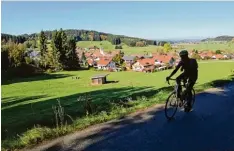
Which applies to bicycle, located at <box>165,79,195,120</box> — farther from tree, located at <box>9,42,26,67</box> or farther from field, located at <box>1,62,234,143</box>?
tree, located at <box>9,42,26,67</box>

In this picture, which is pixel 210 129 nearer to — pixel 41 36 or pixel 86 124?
pixel 86 124

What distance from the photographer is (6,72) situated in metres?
80.3

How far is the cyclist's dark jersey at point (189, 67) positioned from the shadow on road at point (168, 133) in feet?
3.98

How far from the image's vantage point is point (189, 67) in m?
9.90

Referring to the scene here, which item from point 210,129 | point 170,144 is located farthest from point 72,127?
point 210,129

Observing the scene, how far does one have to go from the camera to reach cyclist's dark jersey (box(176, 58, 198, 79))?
9.84 metres

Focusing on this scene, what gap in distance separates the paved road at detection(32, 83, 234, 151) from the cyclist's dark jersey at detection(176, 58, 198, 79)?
1215 millimetres

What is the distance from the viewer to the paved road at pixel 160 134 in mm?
6953

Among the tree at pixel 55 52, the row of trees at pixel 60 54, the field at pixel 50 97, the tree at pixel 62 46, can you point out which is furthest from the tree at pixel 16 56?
the field at pixel 50 97

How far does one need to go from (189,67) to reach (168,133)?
2.83 m

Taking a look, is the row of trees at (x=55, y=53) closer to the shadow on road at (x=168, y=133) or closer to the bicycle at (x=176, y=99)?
the bicycle at (x=176, y=99)

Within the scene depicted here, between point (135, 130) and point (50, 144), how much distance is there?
2.22 meters

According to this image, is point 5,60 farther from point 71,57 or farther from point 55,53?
point 71,57

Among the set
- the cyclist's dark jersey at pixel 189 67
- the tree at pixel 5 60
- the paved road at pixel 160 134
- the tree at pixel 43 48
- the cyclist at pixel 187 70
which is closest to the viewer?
the paved road at pixel 160 134
